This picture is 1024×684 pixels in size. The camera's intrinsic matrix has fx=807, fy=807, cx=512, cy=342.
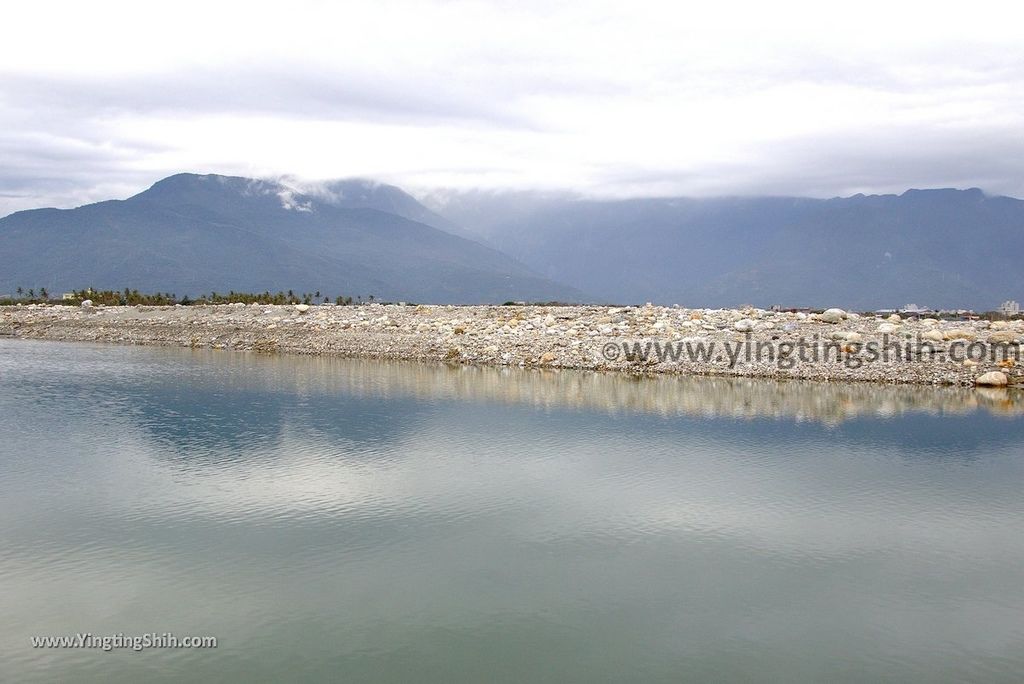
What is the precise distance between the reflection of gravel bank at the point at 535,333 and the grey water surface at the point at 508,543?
501 inches

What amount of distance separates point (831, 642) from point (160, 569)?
14.1 meters

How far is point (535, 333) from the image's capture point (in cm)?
5984

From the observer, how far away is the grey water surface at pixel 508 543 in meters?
14.6

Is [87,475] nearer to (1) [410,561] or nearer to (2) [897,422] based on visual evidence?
(1) [410,561]

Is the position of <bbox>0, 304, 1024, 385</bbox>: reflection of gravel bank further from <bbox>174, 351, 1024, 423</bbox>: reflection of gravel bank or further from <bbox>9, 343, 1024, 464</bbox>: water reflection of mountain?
<bbox>9, 343, 1024, 464</bbox>: water reflection of mountain

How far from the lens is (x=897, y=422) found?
37969mm

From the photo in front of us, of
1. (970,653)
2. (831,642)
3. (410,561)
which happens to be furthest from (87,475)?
(970,653)

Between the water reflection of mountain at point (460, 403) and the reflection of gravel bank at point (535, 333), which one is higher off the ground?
the reflection of gravel bank at point (535, 333)

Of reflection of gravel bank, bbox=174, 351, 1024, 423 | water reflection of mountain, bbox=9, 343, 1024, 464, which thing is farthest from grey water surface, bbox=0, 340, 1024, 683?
reflection of gravel bank, bbox=174, 351, 1024, 423

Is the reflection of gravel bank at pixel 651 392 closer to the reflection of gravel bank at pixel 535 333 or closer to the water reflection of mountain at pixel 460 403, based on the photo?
the water reflection of mountain at pixel 460 403

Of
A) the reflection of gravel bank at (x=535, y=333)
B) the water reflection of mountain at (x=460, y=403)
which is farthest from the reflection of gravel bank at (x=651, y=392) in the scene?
the reflection of gravel bank at (x=535, y=333)

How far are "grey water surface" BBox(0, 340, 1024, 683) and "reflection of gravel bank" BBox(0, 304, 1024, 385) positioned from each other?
1271 centimetres

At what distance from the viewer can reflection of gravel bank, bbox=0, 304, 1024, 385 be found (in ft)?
168

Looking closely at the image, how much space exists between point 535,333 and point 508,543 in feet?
132
